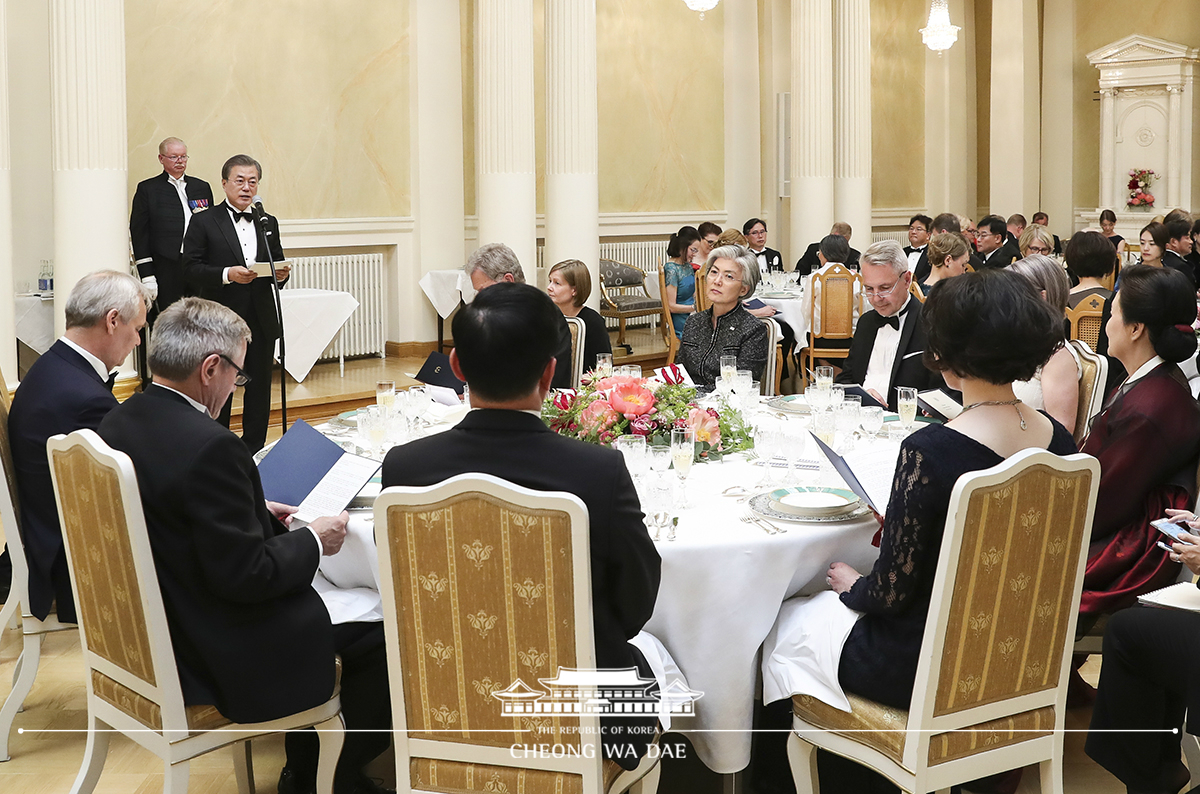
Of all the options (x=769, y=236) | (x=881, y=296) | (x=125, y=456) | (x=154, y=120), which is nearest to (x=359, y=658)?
(x=125, y=456)

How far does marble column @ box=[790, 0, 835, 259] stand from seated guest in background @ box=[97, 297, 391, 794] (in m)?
9.56

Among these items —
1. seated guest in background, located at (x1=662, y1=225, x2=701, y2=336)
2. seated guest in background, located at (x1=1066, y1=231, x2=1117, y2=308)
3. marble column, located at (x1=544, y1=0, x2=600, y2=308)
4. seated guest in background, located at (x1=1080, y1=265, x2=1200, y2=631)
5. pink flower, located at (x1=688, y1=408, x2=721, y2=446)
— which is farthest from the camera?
seated guest in background, located at (x1=662, y1=225, x2=701, y2=336)

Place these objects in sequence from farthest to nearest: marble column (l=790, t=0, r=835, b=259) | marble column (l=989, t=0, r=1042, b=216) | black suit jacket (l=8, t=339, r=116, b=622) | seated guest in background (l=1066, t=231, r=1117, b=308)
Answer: marble column (l=989, t=0, r=1042, b=216), marble column (l=790, t=0, r=835, b=259), seated guest in background (l=1066, t=231, r=1117, b=308), black suit jacket (l=8, t=339, r=116, b=622)

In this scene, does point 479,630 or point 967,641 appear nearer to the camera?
point 479,630

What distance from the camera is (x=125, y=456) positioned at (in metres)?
2.43

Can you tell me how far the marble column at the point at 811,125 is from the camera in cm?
1145

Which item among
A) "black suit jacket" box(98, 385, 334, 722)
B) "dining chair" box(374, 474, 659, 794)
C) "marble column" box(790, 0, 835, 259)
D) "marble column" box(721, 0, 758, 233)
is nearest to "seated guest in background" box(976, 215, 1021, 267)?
"marble column" box(790, 0, 835, 259)

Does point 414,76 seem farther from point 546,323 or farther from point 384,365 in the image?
point 546,323

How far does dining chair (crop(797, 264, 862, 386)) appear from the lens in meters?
8.32

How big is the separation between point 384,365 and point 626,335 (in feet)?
9.68

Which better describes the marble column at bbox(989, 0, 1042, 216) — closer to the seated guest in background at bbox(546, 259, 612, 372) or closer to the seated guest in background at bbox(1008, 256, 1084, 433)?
the seated guest in background at bbox(546, 259, 612, 372)

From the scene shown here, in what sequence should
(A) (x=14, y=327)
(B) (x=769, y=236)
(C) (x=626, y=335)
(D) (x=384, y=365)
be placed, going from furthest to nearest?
(B) (x=769, y=236)
(C) (x=626, y=335)
(D) (x=384, y=365)
(A) (x=14, y=327)

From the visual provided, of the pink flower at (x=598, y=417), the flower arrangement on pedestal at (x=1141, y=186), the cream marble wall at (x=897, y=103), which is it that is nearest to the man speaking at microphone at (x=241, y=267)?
the pink flower at (x=598, y=417)

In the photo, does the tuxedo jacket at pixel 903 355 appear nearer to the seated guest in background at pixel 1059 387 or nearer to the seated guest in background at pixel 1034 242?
the seated guest in background at pixel 1059 387
